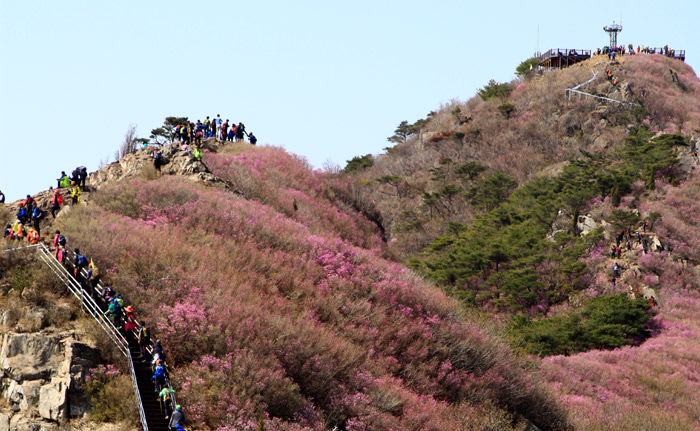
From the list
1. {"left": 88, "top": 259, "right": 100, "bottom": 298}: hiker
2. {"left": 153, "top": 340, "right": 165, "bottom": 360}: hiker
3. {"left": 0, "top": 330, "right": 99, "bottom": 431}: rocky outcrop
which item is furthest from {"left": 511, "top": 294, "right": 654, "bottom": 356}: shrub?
{"left": 0, "top": 330, "right": 99, "bottom": 431}: rocky outcrop

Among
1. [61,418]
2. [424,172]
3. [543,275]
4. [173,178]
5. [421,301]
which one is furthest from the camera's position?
[424,172]

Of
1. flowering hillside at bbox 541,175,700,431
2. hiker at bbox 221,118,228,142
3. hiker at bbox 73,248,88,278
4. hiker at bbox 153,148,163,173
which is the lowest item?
flowering hillside at bbox 541,175,700,431

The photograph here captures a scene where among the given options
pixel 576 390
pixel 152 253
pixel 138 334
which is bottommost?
pixel 576 390

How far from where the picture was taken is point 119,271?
74.5 ft

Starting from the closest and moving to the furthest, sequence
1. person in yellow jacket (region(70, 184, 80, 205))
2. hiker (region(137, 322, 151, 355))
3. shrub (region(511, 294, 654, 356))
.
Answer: hiker (region(137, 322, 151, 355)) → person in yellow jacket (region(70, 184, 80, 205)) → shrub (region(511, 294, 654, 356))

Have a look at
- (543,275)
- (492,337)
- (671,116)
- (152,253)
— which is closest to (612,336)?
(543,275)

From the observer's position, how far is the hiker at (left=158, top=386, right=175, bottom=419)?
17594 millimetres

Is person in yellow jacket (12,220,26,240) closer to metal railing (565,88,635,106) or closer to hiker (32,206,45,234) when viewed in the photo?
hiker (32,206,45,234)

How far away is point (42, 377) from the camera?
18703mm

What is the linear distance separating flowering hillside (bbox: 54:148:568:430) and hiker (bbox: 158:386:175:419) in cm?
90

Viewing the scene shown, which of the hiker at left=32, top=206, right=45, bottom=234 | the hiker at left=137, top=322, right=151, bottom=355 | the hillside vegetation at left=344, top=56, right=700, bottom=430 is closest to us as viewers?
the hiker at left=137, top=322, right=151, bottom=355

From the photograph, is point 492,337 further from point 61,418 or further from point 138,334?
point 61,418

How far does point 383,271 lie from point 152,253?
9683 millimetres

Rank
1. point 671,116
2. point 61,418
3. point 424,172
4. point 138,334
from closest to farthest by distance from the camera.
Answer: point 61,418 → point 138,334 → point 671,116 → point 424,172
